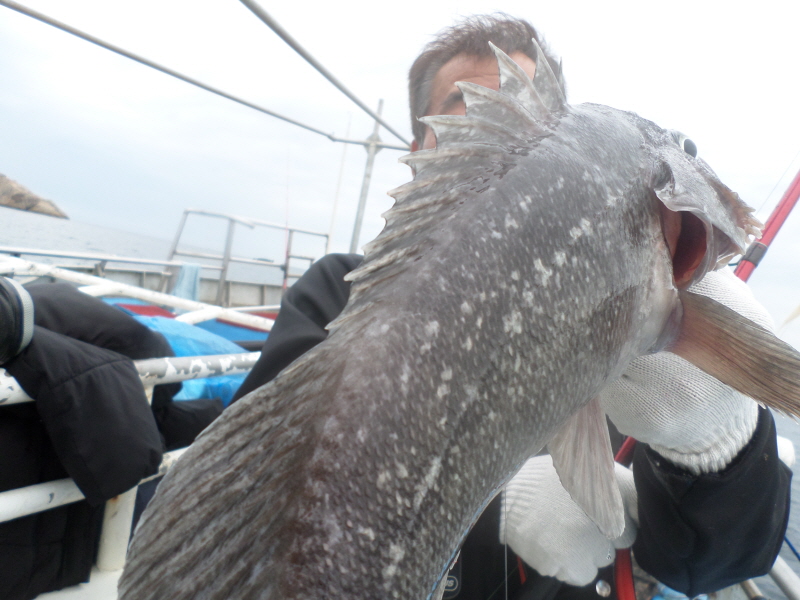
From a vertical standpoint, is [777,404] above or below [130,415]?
above

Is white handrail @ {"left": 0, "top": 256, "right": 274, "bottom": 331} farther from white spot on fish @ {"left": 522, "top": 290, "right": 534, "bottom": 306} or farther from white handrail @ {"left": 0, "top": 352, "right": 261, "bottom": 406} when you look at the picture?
white spot on fish @ {"left": 522, "top": 290, "right": 534, "bottom": 306}

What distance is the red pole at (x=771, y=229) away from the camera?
2.14 metres

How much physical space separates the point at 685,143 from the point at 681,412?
0.75 m

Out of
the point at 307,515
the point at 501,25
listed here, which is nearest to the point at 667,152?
the point at 307,515

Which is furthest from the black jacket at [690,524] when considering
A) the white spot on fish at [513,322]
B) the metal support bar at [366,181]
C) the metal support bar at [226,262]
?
the metal support bar at [226,262]

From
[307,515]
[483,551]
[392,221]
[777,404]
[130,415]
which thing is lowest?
[483,551]

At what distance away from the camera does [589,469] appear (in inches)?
37.5

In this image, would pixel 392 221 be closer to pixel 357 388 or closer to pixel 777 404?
pixel 357 388

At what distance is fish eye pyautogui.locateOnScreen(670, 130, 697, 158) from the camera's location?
1230 mm

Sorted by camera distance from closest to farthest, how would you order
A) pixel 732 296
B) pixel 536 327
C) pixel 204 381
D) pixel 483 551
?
1. pixel 536 327
2. pixel 732 296
3. pixel 483 551
4. pixel 204 381

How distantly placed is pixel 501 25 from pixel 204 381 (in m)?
2.45

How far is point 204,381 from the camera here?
2590 millimetres

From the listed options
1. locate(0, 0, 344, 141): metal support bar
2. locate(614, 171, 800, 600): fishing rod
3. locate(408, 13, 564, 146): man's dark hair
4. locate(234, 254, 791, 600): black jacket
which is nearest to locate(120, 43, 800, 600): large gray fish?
locate(234, 254, 791, 600): black jacket

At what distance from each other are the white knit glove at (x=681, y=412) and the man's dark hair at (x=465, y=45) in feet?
4.27
